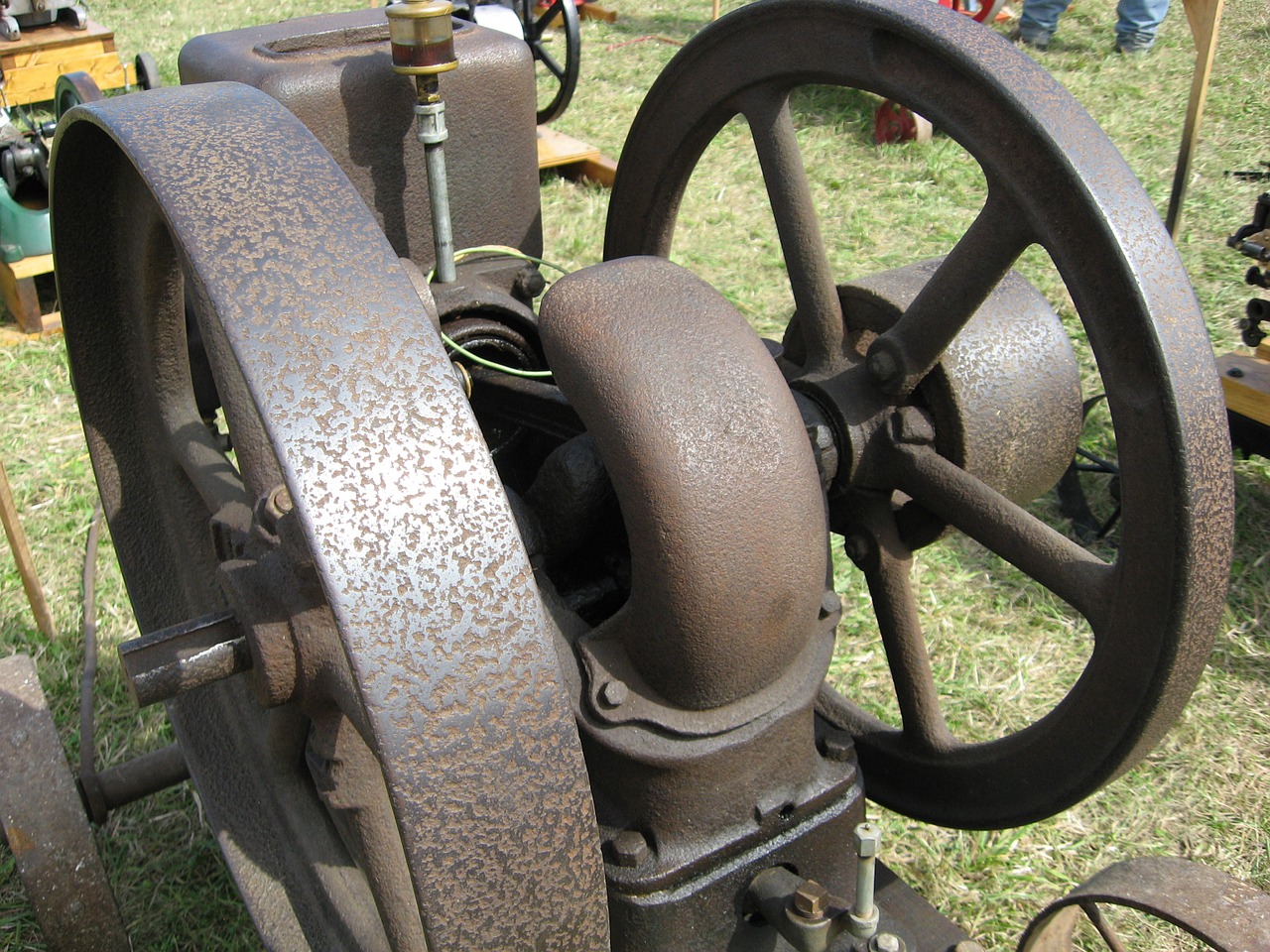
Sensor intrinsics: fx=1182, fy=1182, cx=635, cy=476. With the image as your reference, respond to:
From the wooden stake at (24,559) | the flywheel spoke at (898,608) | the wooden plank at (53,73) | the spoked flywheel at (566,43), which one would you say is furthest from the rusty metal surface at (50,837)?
the wooden plank at (53,73)

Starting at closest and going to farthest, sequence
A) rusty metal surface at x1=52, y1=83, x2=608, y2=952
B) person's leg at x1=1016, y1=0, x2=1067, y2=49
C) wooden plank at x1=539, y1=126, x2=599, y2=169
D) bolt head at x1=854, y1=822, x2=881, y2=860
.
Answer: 1. rusty metal surface at x1=52, y1=83, x2=608, y2=952
2. bolt head at x1=854, y1=822, x2=881, y2=860
3. wooden plank at x1=539, y1=126, x2=599, y2=169
4. person's leg at x1=1016, y1=0, x2=1067, y2=49

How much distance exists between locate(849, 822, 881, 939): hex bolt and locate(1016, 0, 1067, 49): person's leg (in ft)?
17.7

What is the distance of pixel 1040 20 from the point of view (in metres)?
5.65

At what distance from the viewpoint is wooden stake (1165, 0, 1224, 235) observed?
2461mm

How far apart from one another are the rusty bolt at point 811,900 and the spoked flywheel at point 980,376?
0.30 meters

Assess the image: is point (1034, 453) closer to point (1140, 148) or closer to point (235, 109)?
point (235, 109)

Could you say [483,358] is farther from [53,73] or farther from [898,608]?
[53,73]

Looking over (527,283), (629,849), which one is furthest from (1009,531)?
(527,283)

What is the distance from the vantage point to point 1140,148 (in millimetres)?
4605

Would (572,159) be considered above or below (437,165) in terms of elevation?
below

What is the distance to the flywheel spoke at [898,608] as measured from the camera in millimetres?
1513

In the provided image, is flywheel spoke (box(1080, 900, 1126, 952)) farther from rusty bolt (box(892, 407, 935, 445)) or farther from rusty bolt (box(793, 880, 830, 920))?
rusty bolt (box(892, 407, 935, 445))

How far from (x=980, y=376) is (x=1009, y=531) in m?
0.19

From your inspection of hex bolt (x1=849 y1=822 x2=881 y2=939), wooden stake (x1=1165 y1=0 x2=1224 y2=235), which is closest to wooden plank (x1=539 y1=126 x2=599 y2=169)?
wooden stake (x1=1165 y1=0 x2=1224 y2=235)
